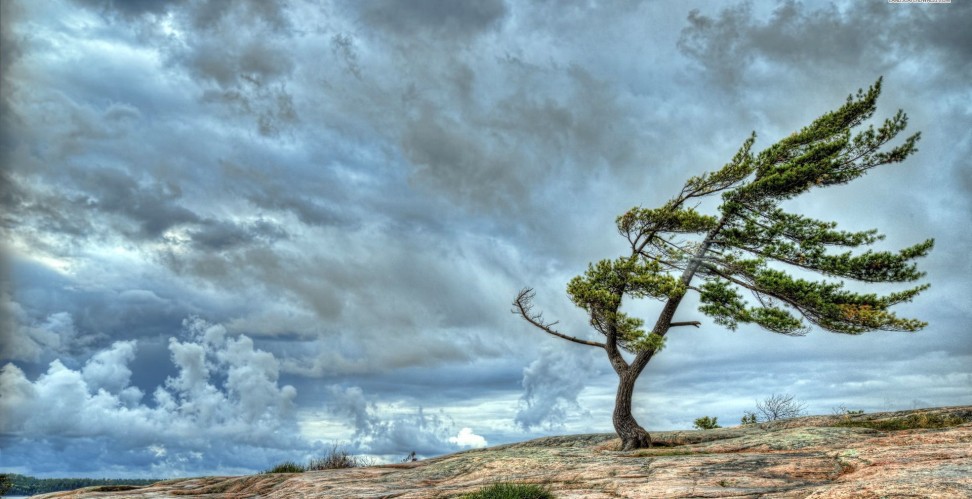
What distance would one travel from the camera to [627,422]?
26.3 metres

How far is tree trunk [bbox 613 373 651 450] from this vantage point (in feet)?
85.3

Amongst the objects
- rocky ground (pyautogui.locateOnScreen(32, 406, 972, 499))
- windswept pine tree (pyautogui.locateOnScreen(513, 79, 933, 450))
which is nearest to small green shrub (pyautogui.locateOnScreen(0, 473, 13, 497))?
rocky ground (pyautogui.locateOnScreen(32, 406, 972, 499))

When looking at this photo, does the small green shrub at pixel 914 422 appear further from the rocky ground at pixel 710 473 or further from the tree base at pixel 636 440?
the tree base at pixel 636 440

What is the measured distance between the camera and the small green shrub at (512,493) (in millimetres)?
12664

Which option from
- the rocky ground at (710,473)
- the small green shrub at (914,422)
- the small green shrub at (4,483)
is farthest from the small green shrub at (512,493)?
the small green shrub at (4,483)

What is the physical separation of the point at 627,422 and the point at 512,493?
14846 millimetres

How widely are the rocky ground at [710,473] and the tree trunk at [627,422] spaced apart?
1.94 m

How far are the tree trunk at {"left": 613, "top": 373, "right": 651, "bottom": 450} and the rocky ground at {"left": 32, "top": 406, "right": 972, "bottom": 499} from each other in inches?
76.4

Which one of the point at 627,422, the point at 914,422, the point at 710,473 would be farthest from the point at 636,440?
the point at 710,473

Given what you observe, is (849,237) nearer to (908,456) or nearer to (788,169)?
(788,169)

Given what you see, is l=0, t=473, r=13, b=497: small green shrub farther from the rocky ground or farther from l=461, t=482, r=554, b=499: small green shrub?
l=461, t=482, r=554, b=499: small green shrub

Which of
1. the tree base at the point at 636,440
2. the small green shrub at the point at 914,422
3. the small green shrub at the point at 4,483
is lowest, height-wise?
the small green shrub at the point at 914,422

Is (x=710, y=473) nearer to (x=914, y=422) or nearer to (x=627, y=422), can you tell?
(x=627, y=422)

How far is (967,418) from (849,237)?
25.6 feet
